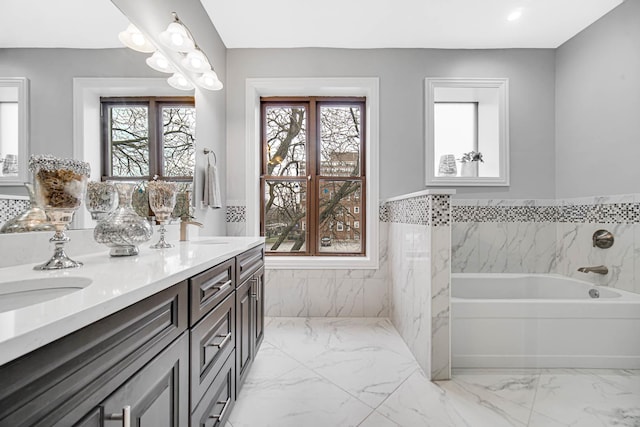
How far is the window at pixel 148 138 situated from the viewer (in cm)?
138

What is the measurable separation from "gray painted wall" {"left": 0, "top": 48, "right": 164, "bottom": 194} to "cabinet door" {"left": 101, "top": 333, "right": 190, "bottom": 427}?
74 cm

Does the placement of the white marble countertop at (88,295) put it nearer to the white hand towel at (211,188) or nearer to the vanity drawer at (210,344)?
the vanity drawer at (210,344)

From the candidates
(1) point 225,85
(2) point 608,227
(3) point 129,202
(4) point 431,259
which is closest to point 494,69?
(2) point 608,227

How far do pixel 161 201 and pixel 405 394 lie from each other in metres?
1.65

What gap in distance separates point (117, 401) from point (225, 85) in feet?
8.91

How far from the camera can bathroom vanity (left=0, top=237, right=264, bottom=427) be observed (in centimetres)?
43

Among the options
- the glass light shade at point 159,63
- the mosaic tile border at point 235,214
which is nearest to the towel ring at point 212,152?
the mosaic tile border at point 235,214

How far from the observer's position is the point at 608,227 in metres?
2.27

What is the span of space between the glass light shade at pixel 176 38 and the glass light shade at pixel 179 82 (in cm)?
16

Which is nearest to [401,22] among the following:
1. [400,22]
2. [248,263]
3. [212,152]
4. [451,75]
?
[400,22]

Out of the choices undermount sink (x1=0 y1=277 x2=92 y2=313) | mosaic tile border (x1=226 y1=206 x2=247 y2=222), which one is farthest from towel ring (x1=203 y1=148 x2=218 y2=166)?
undermount sink (x1=0 y1=277 x2=92 y2=313)

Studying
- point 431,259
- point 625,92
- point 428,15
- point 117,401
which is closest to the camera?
point 117,401

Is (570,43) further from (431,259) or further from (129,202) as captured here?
(129,202)

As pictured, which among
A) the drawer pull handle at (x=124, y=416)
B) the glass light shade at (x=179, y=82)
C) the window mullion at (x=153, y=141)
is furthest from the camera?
the glass light shade at (x=179, y=82)
